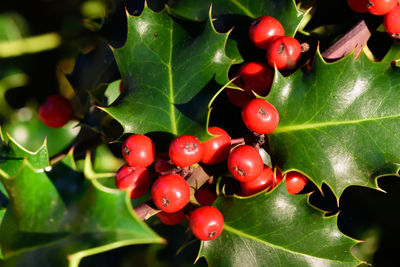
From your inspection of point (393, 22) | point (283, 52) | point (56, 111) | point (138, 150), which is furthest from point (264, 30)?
point (56, 111)

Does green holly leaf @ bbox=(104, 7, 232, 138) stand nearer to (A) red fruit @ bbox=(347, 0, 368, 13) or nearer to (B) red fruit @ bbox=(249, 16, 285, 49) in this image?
(B) red fruit @ bbox=(249, 16, 285, 49)

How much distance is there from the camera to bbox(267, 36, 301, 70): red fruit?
4.12 feet

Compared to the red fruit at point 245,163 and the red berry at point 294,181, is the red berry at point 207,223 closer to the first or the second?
the red fruit at point 245,163

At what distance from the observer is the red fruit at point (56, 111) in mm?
1917

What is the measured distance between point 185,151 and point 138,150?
162 millimetres

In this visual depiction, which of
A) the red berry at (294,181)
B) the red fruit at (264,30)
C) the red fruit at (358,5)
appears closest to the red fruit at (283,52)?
the red fruit at (264,30)

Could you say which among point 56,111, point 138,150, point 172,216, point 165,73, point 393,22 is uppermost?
point 393,22

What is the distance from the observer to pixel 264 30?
129 centimetres

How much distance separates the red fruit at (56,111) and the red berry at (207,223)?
104 cm

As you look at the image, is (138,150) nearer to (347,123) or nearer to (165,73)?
(165,73)

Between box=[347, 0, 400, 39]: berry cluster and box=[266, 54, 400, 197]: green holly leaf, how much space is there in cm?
15

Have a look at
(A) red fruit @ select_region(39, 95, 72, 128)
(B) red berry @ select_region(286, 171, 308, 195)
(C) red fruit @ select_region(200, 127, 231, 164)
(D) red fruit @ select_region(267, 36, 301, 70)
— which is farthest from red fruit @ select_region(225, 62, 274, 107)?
(A) red fruit @ select_region(39, 95, 72, 128)

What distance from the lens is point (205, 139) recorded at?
3.90 feet

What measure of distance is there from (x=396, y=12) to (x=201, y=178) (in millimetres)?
831
